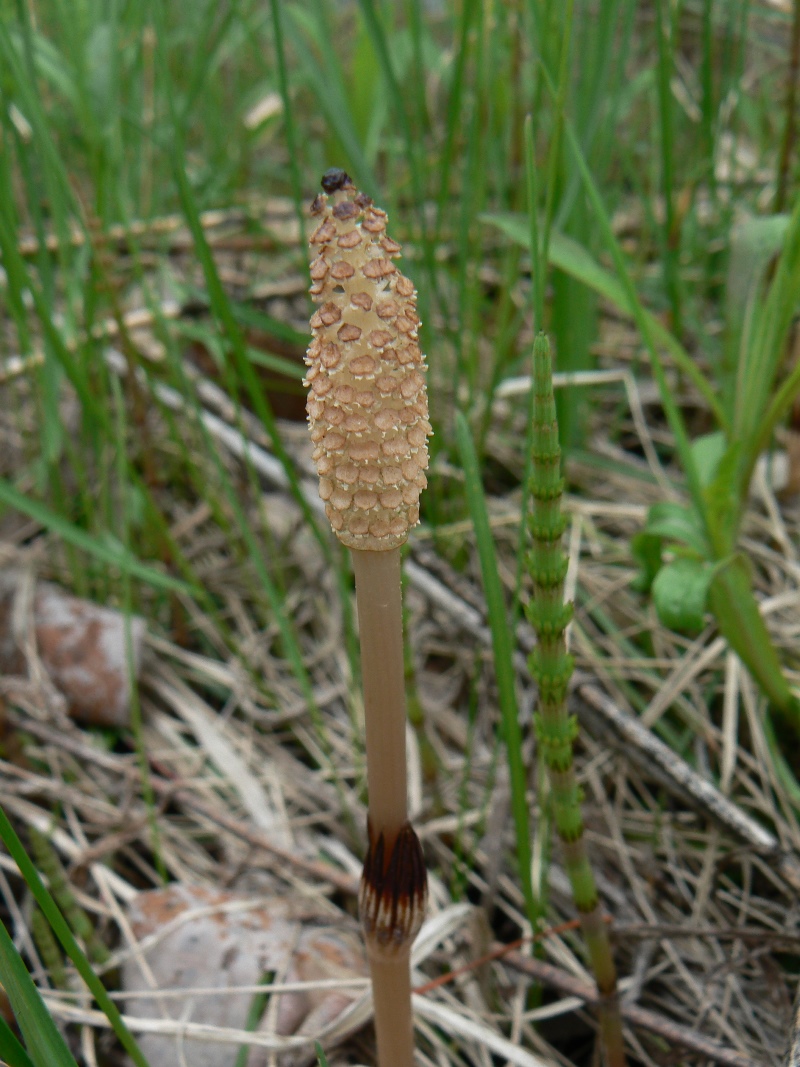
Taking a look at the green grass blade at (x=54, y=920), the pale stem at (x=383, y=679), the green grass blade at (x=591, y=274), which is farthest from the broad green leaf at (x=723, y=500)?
the green grass blade at (x=54, y=920)

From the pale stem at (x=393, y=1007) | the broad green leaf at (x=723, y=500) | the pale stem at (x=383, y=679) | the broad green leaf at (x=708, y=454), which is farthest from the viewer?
the broad green leaf at (x=708, y=454)

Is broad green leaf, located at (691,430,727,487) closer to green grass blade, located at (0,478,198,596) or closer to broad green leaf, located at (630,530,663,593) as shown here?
broad green leaf, located at (630,530,663,593)

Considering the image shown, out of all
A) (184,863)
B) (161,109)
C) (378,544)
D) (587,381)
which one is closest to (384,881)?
(378,544)

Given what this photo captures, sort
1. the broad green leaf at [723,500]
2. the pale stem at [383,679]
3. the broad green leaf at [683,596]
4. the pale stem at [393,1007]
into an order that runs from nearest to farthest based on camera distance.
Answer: the pale stem at [383,679] < the pale stem at [393,1007] < the broad green leaf at [683,596] < the broad green leaf at [723,500]

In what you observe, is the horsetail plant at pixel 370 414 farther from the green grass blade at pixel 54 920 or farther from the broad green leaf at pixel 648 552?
the broad green leaf at pixel 648 552

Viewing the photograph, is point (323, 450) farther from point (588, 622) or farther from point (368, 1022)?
point (588, 622)

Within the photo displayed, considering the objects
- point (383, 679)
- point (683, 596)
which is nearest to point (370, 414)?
point (383, 679)

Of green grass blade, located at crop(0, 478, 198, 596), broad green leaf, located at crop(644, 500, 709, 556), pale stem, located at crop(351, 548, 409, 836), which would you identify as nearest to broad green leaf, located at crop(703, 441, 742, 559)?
broad green leaf, located at crop(644, 500, 709, 556)
